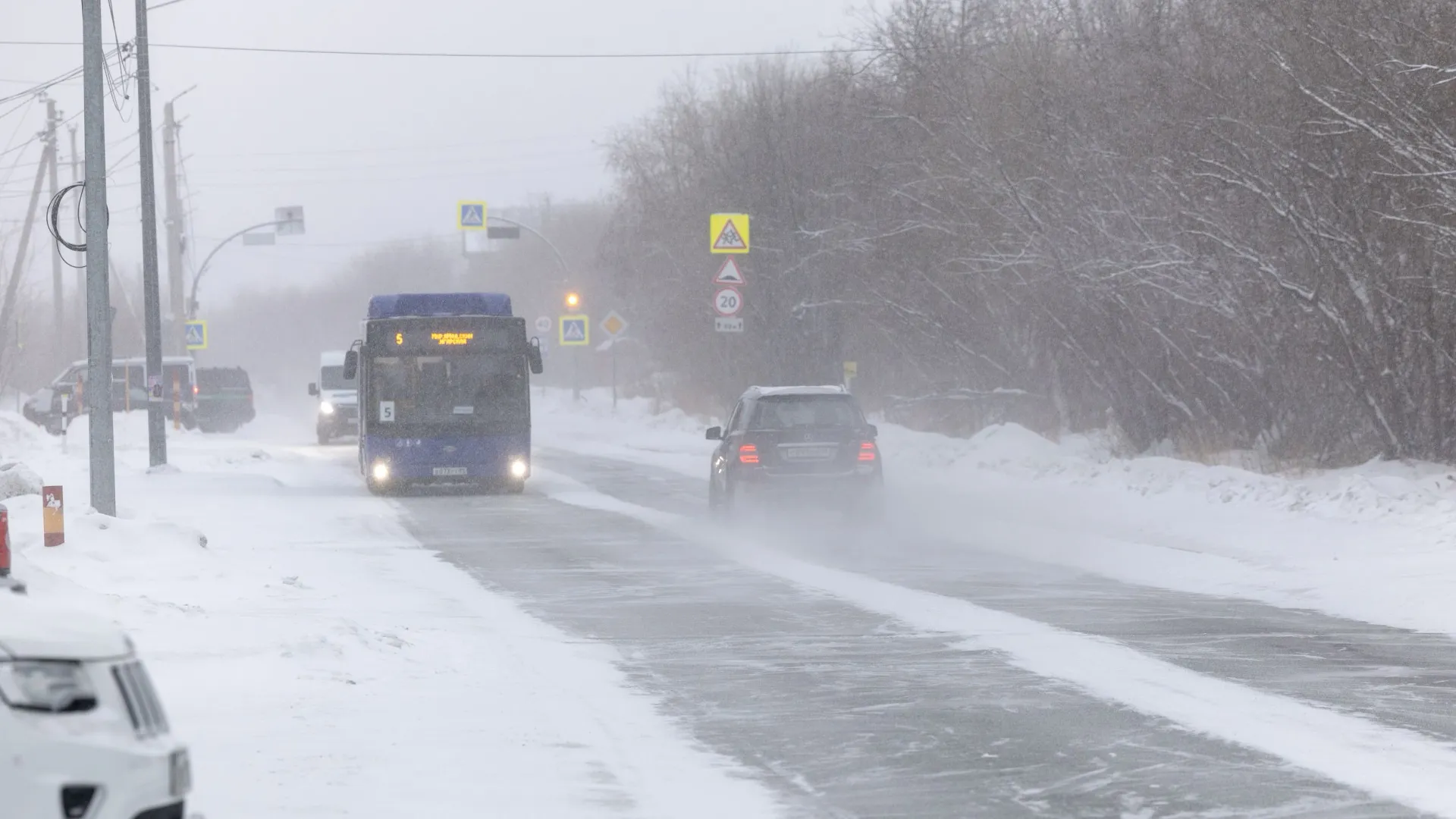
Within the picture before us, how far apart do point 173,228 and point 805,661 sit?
1862 inches

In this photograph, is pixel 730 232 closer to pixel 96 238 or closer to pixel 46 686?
pixel 96 238

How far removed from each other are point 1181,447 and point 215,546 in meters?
14.0

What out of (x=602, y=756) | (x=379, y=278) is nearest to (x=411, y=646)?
(x=602, y=756)

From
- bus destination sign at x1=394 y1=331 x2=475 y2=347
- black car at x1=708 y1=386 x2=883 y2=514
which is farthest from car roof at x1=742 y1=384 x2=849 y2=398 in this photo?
bus destination sign at x1=394 y1=331 x2=475 y2=347

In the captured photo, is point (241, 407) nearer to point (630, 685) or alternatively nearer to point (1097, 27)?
point (1097, 27)

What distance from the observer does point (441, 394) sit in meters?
28.2

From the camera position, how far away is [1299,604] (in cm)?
1359

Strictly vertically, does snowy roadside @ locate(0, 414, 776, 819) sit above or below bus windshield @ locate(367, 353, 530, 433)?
below

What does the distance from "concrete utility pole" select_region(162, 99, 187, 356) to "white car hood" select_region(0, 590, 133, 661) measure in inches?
2009

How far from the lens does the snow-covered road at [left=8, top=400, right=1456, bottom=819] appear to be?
7.39 metres

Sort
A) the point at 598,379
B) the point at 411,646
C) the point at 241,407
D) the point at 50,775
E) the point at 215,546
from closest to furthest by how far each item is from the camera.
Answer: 1. the point at 50,775
2. the point at 411,646
3. the point at 215,546
4. the point at 241,407
5. the point at 598,379

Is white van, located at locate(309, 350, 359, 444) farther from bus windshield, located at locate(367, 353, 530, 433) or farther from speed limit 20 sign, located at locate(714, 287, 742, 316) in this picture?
bus windshield, located at locate(367, 353, 530, 433)

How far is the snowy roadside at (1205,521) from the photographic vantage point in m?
14.5

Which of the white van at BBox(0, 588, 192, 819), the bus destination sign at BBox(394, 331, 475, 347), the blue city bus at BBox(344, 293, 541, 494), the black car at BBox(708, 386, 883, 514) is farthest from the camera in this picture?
the bus destination sign at BBox(394, 331, 475, 347)
